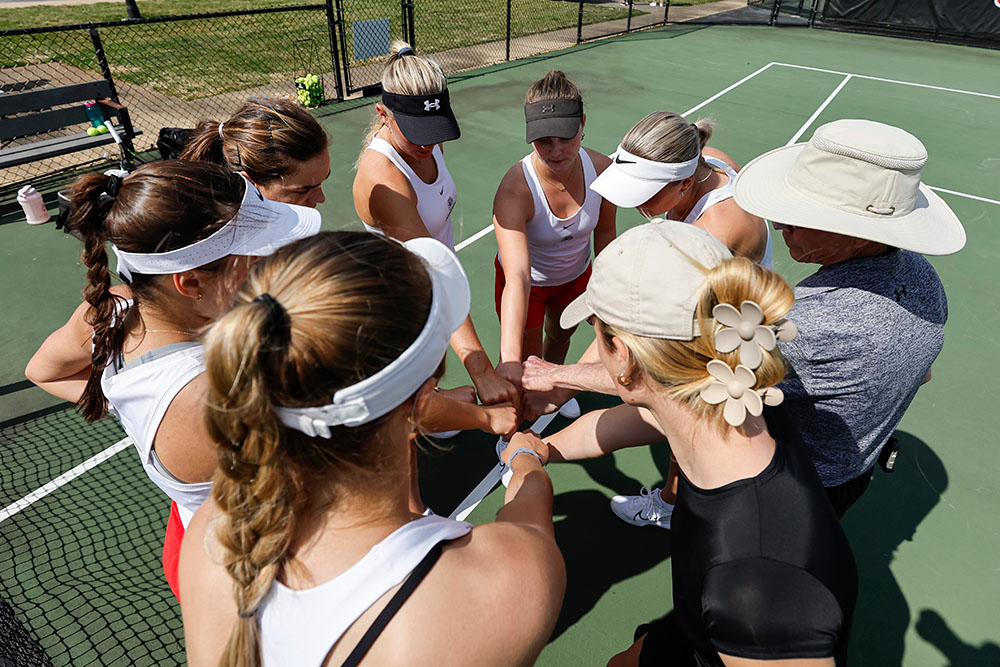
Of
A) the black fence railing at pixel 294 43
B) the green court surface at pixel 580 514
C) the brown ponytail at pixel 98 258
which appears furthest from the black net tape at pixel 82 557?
the black fence railing at pixel 294 43

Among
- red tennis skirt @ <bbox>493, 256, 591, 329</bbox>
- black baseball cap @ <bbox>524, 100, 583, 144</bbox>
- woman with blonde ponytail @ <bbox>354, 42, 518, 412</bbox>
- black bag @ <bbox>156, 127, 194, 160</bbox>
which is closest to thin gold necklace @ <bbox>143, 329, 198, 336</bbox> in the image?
woman with blonde ponytail @ <bbox>354, 42, 518, 412</bbox>

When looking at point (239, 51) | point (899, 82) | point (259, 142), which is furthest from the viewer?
point (239, 51)

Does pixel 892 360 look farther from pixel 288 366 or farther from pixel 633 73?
pixel 633 73

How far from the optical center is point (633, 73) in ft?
43.5

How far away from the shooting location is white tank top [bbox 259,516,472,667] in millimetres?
1090

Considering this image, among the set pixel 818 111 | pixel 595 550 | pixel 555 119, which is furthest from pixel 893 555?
pixel 818 111

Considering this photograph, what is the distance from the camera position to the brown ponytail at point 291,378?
1.05 meters

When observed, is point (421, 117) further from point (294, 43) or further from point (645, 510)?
point (294, 43)

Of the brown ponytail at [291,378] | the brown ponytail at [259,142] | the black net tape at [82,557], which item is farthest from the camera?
the black net tape at [82,557]

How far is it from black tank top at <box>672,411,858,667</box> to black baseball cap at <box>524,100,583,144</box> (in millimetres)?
2031

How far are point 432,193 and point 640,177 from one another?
1.20 metres

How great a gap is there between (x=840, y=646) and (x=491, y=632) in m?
0.87

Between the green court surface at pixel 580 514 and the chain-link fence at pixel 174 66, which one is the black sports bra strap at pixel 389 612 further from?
the chain-link fence at pixel 174 66

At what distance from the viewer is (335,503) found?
3.97 ft
